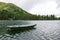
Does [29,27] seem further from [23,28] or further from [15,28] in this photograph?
[15,28]

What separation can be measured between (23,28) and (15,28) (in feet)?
20.7

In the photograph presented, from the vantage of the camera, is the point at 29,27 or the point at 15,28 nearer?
the point at 15,28

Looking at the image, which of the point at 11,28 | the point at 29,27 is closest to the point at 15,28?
the point at 11,28

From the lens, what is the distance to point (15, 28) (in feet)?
227

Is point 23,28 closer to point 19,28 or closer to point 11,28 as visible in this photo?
point 19,28

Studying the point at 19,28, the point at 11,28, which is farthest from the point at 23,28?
the point at 11,28

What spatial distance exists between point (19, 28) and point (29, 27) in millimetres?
11769

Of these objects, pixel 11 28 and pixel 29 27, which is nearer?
pixel 11 28

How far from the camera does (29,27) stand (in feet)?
264

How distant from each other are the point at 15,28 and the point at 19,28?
282 cm

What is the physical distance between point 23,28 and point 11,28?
8570 millimetres

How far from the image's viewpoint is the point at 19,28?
7062 centimetres

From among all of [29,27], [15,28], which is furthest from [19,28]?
[29,27]

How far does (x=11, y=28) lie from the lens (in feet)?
226
